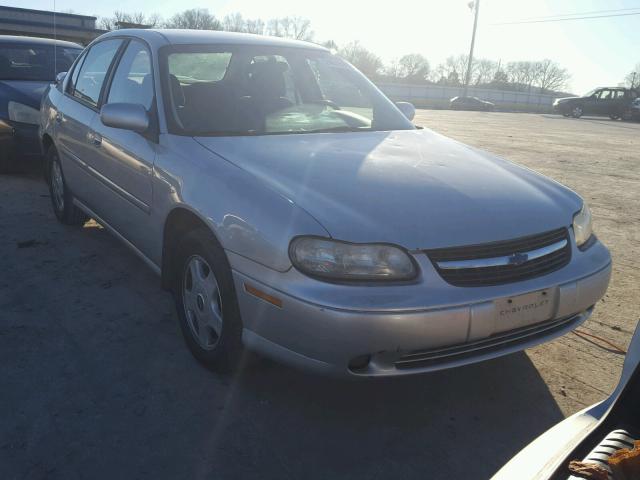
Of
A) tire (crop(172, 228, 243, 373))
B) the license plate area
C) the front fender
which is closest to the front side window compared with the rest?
the front fender

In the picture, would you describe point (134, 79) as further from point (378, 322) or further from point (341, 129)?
point (378, 322)

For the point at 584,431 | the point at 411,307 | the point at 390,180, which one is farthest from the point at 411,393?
the point at 584,431

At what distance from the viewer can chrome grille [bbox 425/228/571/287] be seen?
227 cm

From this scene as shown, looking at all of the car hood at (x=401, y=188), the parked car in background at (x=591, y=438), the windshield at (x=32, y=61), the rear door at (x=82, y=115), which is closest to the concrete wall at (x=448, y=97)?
the windshield at (x=32, y=61)

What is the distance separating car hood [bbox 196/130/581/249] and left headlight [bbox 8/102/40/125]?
4437 millimetres

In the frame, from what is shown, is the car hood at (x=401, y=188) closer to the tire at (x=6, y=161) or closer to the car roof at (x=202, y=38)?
the car roof at (x=202, y=38)

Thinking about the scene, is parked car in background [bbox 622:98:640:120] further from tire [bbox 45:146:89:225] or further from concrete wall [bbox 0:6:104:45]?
tire [bbox 45:146:89:225]

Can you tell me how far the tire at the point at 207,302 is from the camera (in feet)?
8.34

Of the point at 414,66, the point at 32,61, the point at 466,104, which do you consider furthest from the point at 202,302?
the point at 414,66

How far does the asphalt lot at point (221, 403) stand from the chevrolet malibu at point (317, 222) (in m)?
0.32

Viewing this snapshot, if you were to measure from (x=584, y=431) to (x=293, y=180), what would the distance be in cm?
153

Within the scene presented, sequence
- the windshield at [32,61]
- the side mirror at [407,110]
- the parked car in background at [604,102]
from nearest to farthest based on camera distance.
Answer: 1. the side mirror at [407,110]
2. the windshield at [32,61]
3. the parked car in background at [604,102]

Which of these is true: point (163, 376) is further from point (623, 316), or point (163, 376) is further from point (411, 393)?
point (623, 316)

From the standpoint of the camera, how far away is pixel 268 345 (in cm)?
236
